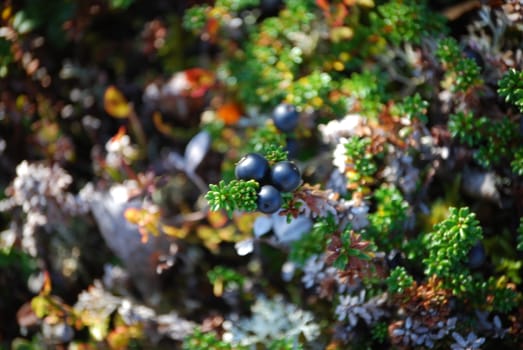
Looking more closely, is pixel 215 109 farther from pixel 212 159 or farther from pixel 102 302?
pixel 102 302

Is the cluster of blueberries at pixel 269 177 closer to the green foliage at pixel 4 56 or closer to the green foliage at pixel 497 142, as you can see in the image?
the green foliage at pixel 497 142

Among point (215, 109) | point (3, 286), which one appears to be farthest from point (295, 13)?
point (3, 286)

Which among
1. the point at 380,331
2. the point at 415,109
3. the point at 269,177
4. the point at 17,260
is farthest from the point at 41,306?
the point at 415,109

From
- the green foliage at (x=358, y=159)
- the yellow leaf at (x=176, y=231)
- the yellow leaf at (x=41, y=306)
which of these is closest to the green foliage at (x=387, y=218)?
the green foliage at (x=358, y=159)

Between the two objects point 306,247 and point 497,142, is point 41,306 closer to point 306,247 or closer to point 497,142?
point 306,247

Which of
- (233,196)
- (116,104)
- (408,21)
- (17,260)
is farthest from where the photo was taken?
(116,104)
